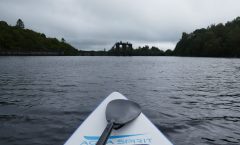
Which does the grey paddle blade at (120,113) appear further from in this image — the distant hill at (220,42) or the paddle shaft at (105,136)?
the distant hill at (220,42)

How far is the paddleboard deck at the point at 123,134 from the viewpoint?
516cm

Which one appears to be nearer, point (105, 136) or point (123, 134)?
point (105, 136)

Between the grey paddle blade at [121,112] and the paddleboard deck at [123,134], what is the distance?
0.15 metres

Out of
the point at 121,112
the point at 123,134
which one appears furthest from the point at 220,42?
the point at 123,134

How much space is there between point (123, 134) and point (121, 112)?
1.82ft

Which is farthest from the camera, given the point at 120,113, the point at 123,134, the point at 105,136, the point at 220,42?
the point at 220,42

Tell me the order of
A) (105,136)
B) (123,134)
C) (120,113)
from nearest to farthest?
(105,136)
(123,134)
(120,113)

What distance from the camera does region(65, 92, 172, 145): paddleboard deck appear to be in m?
5.16

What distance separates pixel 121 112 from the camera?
5758mm

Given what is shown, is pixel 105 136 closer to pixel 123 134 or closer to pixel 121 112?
pixel 123 134

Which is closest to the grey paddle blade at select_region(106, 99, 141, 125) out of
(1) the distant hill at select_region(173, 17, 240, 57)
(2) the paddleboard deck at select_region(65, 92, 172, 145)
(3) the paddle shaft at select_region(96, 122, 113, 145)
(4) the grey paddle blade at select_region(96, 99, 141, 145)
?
(4) the grey paddle blade at select_region(96, 99, 141, 145)

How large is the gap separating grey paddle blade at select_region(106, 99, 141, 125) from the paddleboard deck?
15 centimetres

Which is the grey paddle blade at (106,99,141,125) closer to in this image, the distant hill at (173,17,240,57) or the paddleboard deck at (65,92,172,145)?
the paddleboard deck at (65,92,172,145)

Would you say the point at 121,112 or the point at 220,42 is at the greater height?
the point at 220,42
